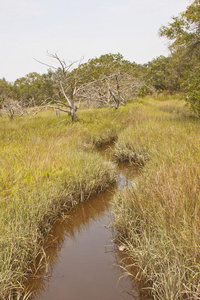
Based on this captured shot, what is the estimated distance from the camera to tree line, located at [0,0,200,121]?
30.6 feet

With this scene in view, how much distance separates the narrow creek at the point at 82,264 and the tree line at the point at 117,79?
6.24 m

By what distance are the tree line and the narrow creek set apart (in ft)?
20.5

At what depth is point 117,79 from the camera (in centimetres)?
1435

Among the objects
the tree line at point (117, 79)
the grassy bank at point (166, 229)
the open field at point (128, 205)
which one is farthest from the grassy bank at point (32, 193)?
the tree line at point (117, 79)

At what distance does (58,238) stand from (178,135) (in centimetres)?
434

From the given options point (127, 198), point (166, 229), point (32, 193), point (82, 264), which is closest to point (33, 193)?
point (32, 193)

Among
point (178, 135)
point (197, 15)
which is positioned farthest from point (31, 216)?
point (197, 15)

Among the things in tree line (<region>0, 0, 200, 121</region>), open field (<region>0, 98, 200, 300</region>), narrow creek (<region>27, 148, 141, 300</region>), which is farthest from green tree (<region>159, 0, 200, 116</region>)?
narrow creek (<region>27, 148, 141, 300</region>)

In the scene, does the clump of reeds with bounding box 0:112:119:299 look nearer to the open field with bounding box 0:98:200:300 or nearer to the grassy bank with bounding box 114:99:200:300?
the open field with bounding box 0:98:200:300

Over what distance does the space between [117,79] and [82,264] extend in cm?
1317

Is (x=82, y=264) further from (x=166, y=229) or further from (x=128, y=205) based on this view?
(x=166, y=229)

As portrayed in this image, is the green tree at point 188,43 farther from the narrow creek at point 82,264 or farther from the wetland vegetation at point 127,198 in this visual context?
the narrow creek at point 82,264

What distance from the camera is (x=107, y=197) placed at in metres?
4.66

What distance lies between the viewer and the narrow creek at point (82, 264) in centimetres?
245
